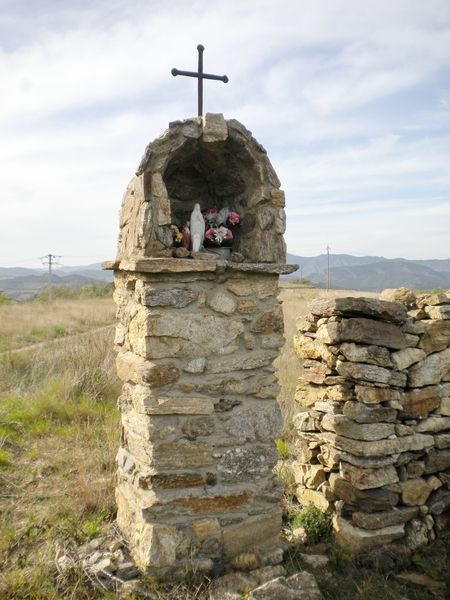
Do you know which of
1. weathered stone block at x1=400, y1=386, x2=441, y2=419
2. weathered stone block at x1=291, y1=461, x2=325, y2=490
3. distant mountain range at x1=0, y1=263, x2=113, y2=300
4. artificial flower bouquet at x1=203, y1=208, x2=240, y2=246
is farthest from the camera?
distant mountain range at x1=0, y1=263, x2=113, y2=300

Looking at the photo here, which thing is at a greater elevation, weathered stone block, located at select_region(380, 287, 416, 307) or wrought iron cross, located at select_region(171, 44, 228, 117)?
wrought iron cross, located at select_region(171, 44, 228, 117)

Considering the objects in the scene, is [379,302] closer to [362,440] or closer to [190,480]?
[362,440]

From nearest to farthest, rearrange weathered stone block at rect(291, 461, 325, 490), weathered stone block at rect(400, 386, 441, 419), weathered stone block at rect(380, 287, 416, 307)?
1. weathered stone block at rect(400, 386, 441, 419)
2. weathered stone block at rect(291, 461, 325, 490)
3. weathered stone block at rect(380, 287, 416, 307)

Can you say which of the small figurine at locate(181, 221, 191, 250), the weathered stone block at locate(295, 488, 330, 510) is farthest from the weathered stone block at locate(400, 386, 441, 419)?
the small figurine at locate(181, 221, 191, 250)

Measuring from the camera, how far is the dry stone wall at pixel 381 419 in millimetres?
4328

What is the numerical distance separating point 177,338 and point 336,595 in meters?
2.18

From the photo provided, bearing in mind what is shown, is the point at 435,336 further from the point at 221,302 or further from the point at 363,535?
the point at 221,302

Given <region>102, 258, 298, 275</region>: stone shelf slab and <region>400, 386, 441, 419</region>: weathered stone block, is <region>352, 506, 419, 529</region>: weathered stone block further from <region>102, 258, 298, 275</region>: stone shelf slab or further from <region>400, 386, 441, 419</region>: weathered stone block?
<region>102, 258, 298, 275</region>: stone shelf slab

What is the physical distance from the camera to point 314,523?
14.6ft

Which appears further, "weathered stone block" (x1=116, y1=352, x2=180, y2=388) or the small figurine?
the small figurine

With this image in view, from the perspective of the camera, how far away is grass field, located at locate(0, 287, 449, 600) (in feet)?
11.1

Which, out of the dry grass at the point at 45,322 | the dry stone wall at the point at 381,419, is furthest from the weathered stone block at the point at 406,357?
the dry grass at the point at 45,322

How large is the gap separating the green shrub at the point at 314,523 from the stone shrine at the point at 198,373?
0.72m

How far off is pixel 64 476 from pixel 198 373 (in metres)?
2.47
